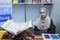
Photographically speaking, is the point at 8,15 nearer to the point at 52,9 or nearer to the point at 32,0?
the point at 32,0

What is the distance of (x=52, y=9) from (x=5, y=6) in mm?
1039

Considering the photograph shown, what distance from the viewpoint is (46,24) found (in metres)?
2.18

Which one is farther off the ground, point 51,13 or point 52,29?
point 51,13

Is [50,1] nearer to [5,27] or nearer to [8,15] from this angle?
[8,15]

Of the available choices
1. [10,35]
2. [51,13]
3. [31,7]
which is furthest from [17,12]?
[10,35]

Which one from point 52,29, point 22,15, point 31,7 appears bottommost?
point 52,29

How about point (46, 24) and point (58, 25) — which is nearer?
point (46, 24)

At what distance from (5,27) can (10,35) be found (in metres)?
0.08

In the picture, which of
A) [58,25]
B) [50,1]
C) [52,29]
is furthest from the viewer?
[50,1]

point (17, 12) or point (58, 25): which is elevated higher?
point (17, 12)

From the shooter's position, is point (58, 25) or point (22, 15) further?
point (22, 15)

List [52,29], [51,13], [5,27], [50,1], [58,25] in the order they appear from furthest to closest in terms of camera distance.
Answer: [51,13]
[50,1]
[58,25]
[52,29]
[5,27]

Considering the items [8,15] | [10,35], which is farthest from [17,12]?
[10,35]

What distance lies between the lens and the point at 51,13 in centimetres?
272
